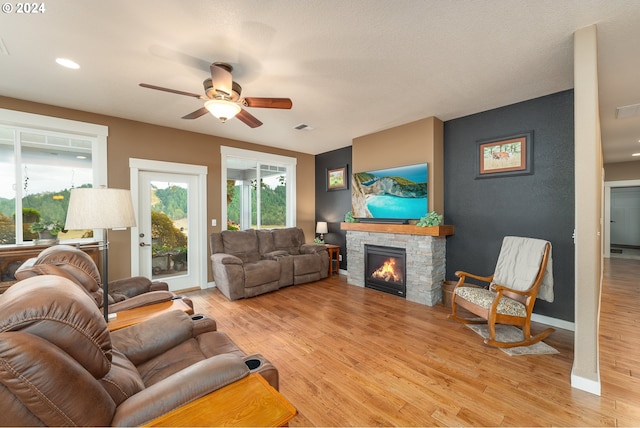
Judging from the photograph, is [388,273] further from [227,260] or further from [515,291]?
[227,260]

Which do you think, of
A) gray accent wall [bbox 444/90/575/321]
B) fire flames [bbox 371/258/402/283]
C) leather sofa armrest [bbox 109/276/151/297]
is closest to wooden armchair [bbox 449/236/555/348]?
gray accent wall [bbox 444/90/575/321]

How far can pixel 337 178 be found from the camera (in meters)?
5.93

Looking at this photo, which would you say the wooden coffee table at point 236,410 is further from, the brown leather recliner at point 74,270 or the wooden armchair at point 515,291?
the wooden armchair at point 515,291

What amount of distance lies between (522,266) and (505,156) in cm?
149

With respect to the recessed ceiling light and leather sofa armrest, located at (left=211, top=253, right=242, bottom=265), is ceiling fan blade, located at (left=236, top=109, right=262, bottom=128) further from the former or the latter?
leather sofa armrest, located at (left=211, top=253, right=242, bottom=265)

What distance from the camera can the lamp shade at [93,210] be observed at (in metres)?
1.72

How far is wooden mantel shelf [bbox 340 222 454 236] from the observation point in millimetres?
3736

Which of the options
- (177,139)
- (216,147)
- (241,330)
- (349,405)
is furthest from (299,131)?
(349,405)

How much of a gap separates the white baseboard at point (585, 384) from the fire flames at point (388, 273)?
2294 mm

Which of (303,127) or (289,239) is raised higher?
(303,127)

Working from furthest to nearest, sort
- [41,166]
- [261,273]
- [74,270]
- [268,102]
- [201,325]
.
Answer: [261,273], [41,166], [268,102], [201,325], [74,270]

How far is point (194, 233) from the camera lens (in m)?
4.74

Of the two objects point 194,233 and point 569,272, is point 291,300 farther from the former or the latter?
point 569,272

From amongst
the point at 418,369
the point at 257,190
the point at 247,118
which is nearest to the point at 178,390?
the point at 418,369
